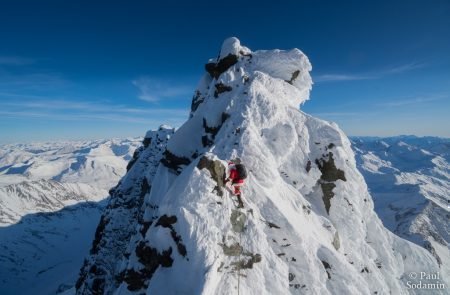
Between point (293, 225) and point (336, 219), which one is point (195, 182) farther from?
point (336, 219)

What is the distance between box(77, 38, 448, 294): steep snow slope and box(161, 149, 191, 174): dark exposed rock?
149 millimetres

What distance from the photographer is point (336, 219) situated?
106ft

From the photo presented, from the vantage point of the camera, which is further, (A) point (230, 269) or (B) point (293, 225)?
(B) point (293, 225)

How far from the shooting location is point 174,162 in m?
42.9

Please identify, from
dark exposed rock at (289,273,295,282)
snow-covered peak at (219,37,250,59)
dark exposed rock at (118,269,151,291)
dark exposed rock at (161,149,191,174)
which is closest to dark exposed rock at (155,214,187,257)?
dark exposed rock at (118,269,151,291)

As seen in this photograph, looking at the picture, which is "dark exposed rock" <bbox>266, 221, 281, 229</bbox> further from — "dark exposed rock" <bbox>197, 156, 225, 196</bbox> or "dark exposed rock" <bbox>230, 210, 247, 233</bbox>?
"dark exposed rock" <bbox>197, 156, 225, 196</bbox>

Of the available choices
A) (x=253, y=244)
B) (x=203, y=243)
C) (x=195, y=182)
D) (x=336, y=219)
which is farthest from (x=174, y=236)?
(x=336, y=219)

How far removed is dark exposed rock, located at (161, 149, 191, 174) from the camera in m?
42.1

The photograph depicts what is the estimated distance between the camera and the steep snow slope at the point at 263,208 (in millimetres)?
21203

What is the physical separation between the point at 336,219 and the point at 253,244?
14.3m

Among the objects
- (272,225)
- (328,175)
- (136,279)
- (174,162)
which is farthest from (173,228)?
(174,162)

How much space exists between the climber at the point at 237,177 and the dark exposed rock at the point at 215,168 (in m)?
0.58

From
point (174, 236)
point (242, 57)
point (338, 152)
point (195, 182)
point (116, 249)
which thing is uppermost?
point (242, 57)

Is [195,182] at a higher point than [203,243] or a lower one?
higher
